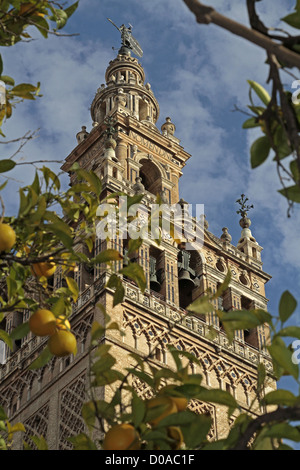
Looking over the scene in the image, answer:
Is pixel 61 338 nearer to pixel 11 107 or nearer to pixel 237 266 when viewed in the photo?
pixel 11 107

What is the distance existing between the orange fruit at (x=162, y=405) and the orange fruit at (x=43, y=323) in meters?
0.89

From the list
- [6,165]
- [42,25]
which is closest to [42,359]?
[6,165]

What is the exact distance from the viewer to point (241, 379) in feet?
83.0

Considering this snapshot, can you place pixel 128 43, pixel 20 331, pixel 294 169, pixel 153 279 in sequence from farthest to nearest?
1. pixel 128 43
2. pixel 153 279
3. pixel 20 331
4. pixel 294 169

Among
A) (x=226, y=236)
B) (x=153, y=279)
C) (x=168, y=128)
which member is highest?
(x=168, y=128)

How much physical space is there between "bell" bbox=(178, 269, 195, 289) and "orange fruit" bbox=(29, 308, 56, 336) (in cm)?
2105

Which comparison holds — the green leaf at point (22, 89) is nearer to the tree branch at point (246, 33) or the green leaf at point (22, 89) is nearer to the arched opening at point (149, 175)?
the tree branch at point (246, 33)

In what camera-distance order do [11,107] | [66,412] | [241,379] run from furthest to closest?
[241,379] < [66,412] < [11,107]

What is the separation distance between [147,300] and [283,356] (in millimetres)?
20179

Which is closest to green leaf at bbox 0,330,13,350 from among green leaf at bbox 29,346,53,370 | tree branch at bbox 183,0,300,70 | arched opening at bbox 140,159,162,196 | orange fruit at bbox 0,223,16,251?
green leaf at bbox 29,346,53,370

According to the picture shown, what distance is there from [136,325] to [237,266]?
5674 mm

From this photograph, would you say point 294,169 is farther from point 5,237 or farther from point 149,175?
point 149,175

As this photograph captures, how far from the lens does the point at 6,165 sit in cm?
611
